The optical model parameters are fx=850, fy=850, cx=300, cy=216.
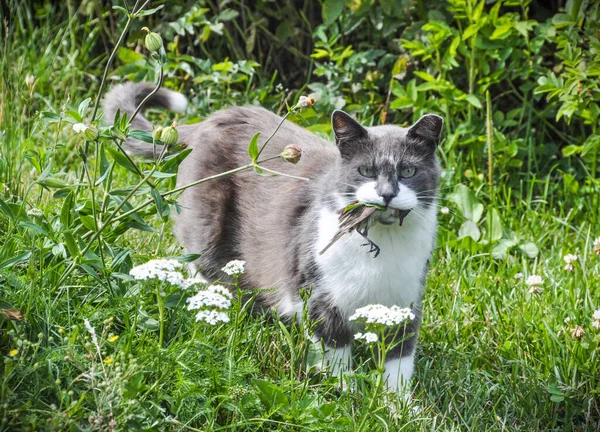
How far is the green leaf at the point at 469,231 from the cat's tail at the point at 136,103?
56.6 inches

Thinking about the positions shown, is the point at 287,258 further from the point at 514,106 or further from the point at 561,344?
the point at 514,106

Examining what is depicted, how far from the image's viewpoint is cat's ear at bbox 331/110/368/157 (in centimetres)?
302

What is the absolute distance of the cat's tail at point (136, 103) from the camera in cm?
373

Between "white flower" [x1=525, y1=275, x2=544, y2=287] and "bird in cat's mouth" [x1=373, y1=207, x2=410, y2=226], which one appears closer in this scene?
"bird in cat's mouth" [x1=373, y1=207, x2=410, y2=226]

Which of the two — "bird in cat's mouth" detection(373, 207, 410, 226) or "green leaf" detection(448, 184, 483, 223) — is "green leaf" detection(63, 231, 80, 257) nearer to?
"bird in cat's mouth" detection(373, 207, 410, 226)

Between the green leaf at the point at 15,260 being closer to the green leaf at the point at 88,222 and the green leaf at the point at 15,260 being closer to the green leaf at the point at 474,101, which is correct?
the green leaf at the point at 88,222

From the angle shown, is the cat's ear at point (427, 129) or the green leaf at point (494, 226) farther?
the green leaf at point (494, 226)

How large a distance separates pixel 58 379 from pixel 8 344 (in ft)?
0.95

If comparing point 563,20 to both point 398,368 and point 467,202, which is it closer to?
point 467,202

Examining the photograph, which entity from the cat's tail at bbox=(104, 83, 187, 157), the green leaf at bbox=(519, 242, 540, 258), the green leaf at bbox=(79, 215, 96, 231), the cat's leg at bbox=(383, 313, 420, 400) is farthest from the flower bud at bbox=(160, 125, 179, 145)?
the green leaf at bbox=(519, 242, 540, 258)

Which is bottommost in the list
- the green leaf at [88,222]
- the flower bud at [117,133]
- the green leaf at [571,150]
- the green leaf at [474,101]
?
the green leaf at [571,150]

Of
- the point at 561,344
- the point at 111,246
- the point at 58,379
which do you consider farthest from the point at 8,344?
the point at 561,344

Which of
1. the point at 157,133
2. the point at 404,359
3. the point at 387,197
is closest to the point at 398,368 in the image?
the point at 404,359

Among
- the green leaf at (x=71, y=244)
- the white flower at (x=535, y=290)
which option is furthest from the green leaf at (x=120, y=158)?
the white flower at (x=535, y=290)
